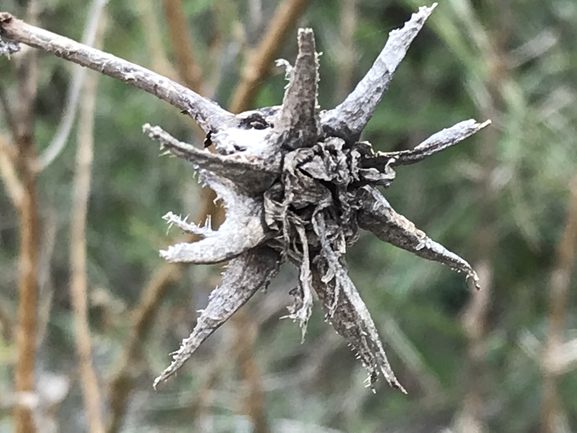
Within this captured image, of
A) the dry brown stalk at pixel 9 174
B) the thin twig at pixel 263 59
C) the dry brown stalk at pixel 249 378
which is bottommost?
the dry brown stalk at pixel 249 378

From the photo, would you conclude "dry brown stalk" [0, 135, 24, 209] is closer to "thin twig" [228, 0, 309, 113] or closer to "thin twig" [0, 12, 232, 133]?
"thin twig" [228, 0, 309, 113]

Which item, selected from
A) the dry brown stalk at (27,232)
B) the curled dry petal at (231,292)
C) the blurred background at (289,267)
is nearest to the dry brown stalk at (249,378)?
the blurred background at (289,267)

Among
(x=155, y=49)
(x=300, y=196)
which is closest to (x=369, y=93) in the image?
(x=300, y=196)

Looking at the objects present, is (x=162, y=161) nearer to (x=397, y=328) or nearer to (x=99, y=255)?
(x=99, y=255)

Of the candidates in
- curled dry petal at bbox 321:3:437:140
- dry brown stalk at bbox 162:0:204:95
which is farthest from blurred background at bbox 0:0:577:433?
curled dry petal at bbox 321:3:437:140

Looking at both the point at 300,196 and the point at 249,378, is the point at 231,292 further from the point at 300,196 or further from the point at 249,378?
the point at 249,378

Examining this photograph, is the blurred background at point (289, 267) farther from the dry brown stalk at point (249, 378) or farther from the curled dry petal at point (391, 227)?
the curled dry petal at point (391, 227)
